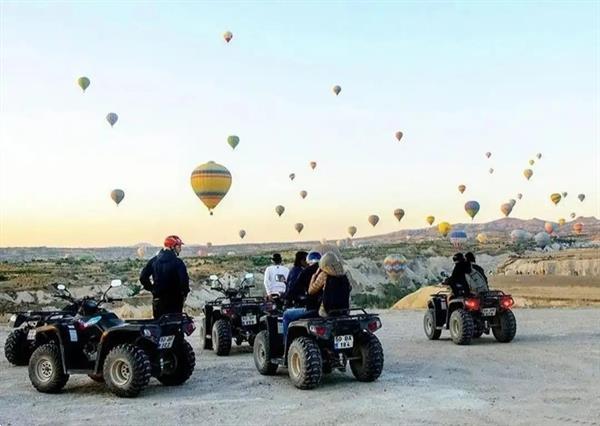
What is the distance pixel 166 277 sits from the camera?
11.7m

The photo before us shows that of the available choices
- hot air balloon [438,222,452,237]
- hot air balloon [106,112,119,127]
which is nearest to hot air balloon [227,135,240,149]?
hot air balloon [106,112,119,127]

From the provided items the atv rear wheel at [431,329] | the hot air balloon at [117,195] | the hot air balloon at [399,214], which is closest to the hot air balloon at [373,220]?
the hot air balloon at [399,214]

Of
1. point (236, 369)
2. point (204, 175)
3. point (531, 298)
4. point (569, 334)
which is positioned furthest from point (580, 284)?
point (236, 369)

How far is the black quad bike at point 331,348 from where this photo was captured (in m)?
10.9

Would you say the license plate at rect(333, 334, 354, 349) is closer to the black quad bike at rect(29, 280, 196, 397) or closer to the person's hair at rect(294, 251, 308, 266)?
the person's hair at rect(294, 251, 308, 266)

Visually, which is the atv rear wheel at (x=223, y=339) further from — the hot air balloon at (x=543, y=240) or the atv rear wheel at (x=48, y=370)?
the hot air balloon at (x=543, y=240)

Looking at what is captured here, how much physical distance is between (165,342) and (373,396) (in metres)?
2.94

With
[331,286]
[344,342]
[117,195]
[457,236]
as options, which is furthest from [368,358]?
[457,236]

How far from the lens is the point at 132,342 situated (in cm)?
1075

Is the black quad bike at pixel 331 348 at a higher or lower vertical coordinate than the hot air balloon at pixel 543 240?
lower

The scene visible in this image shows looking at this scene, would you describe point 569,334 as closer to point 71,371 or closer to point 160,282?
point 160,282

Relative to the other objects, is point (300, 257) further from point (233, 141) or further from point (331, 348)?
point (233, 141)

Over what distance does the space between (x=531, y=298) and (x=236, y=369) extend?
25.1 m

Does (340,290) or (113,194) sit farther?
(113,194)
